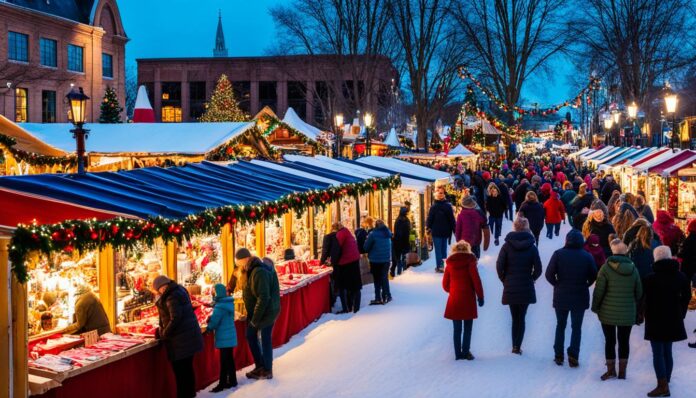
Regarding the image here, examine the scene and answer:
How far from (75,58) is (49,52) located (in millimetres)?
2145

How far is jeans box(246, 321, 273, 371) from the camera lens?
8.78 meters

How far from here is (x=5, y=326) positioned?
632 centimetres

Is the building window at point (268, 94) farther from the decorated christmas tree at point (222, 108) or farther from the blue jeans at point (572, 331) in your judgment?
the blue jeans at point (572, 331)

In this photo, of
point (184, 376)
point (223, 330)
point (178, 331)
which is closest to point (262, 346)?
point (223, 330)

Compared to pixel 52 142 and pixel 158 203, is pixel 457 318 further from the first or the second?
pixel 52 142

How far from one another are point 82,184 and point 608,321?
551cm

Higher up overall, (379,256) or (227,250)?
(227,250)

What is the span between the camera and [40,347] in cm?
739

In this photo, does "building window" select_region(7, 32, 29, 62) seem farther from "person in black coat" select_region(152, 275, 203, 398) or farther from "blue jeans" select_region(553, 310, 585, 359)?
"blue jeans" select_region(553, 310, 585, 359)

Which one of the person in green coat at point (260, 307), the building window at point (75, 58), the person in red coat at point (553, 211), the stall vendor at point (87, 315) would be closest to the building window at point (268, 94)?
the building window at point (75, 58)

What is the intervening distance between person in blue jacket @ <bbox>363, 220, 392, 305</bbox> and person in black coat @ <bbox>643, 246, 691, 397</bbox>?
17.7 ft

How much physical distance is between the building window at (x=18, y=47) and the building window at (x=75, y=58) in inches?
133

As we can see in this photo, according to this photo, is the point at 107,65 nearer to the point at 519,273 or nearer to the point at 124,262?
the point at 124,262

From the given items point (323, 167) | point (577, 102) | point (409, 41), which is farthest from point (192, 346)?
point (577, 102)
